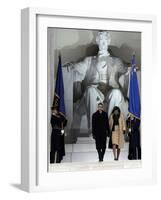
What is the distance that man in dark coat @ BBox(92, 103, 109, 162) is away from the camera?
488 cm

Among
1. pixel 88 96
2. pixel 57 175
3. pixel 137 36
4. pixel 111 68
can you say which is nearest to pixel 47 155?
pixel 57 175

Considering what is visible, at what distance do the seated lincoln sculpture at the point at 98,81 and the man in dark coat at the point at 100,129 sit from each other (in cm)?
3

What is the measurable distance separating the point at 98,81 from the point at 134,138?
0.57m

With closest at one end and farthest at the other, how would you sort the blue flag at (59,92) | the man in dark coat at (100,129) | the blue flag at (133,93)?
the blue flag at (59,92)
the man in dark coat at (100,129)
the blue flag at (133,93)

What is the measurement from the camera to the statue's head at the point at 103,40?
16.0 feet

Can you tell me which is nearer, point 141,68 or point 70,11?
point 70,11

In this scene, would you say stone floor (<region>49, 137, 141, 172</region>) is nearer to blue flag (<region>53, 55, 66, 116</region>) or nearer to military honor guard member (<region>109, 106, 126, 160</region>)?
military honor guard member (<region>109, 106, 126, 160</region>)

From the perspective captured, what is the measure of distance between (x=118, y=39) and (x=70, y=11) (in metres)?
0.48

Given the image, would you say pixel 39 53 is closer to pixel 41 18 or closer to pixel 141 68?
pixel 41 18

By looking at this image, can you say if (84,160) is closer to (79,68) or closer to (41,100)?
(41,100)

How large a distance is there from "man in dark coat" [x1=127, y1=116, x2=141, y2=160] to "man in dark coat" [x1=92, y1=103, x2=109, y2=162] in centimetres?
23

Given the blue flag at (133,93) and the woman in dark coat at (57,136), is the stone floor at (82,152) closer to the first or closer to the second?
the woman in dark coat at (57,136)

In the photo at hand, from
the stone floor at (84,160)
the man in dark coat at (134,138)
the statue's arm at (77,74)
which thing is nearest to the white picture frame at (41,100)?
the stone floor at (84,160)
